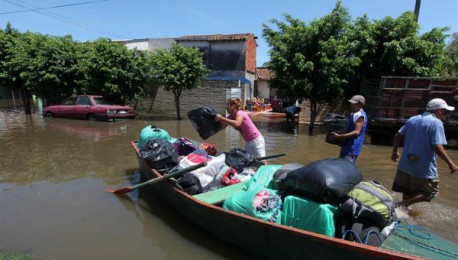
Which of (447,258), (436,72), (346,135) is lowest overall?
(447,258)

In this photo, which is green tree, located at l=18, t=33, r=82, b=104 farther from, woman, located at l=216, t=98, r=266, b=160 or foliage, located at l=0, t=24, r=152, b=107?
woman, located at l=216, t=98, r=266, b=160

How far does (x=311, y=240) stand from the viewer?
312cm

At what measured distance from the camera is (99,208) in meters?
5.54

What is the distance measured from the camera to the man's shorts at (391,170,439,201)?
4.43m

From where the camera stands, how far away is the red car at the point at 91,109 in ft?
53.6

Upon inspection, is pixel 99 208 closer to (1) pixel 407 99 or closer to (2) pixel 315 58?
(1) pixel 407 99

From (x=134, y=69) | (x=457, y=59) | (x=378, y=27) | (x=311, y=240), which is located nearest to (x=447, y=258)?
(x=311, y=240)

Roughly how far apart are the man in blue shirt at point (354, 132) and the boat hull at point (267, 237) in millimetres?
1947

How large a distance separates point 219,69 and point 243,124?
70.2 ft

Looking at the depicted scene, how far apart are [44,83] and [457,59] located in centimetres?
2354

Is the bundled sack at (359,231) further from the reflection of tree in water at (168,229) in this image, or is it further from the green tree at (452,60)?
the green tree at (452,60)

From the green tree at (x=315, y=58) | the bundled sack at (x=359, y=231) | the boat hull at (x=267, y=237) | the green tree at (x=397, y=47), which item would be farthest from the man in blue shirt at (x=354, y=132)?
the green tree at (x=397, y=47)

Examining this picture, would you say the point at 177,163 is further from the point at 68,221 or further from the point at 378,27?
the point at 378,27

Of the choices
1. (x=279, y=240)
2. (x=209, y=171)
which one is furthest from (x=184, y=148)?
(x=279, y=240)
